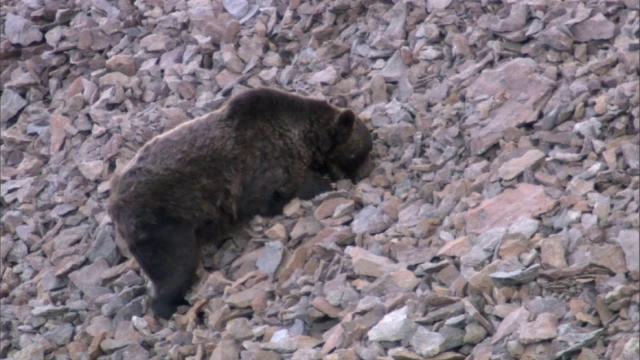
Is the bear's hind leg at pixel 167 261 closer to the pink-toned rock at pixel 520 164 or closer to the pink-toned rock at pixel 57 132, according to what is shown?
the pink-toned rock at pixel 520 164

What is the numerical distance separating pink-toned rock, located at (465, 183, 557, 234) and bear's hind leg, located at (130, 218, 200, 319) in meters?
2.32

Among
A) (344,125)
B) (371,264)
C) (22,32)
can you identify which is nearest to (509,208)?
(371,264)

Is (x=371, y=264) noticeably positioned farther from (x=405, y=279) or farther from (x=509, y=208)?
(x=509, y=208)

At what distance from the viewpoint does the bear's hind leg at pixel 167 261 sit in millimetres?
10102

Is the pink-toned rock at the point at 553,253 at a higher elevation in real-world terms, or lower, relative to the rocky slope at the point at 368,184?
higher

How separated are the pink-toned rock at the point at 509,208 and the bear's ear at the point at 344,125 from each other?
2.15 metres

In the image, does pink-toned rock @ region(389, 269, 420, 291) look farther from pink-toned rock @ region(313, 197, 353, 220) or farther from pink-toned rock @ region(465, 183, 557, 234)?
pink-toned rock @ region(313, 197, 353, 220)

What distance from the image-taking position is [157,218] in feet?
33.6

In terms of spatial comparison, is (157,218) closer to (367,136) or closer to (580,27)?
(367,136)

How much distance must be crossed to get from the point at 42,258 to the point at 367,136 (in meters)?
2.87

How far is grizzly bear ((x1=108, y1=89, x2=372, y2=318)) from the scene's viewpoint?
10219mm

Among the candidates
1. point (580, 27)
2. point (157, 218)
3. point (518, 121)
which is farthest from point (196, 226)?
point (580, 27)

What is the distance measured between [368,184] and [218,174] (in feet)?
3.78

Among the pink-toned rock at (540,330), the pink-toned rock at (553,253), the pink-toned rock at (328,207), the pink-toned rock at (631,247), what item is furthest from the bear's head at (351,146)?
the pink-toned rock at (540,330)
